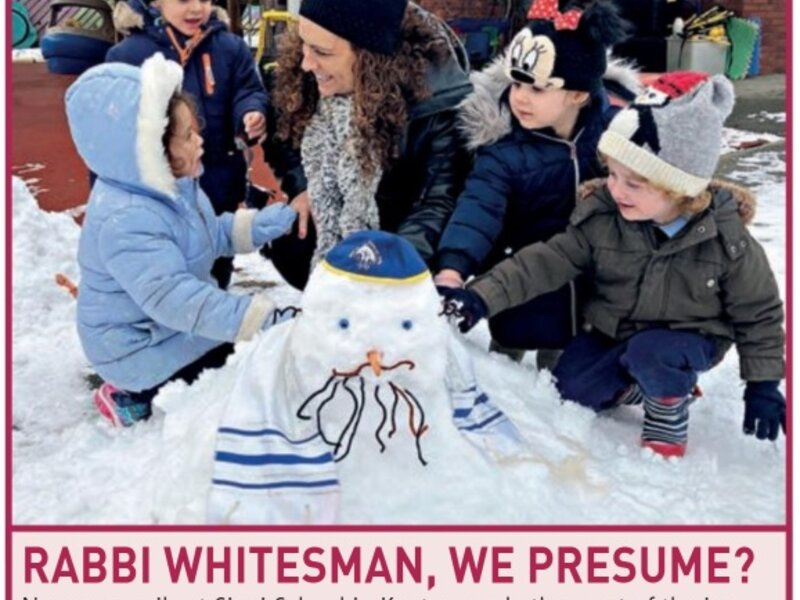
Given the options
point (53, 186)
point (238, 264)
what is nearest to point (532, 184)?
point (238, 264)

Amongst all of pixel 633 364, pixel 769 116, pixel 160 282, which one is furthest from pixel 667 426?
pixel 769 116

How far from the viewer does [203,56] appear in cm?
319

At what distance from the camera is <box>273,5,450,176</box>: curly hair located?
8.25 feet

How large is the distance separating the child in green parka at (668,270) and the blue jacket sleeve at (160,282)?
0.53m

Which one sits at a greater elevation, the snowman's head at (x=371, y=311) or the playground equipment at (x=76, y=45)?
the playground equipment at (x=76, y=45)

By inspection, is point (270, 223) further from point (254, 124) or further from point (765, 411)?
point (765, 411)

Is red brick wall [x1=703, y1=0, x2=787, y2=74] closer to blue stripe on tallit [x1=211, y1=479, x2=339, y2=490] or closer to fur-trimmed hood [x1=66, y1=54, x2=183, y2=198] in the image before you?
fur-trimmed hood [x1=66, y1=54, x2=183, y2=198]

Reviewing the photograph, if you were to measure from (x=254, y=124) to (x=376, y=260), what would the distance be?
1192mm

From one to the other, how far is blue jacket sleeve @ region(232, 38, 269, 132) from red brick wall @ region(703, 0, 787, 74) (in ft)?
26.5

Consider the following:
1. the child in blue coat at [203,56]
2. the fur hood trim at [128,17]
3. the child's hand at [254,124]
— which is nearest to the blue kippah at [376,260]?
the child's hand at [254,124]

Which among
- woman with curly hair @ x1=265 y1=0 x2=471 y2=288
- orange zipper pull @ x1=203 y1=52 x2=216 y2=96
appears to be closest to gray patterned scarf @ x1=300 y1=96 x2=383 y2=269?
woman with curly hair @ x1=265 y1=0 x2=471 y2=288

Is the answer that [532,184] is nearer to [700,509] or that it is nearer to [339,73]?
[339,73]

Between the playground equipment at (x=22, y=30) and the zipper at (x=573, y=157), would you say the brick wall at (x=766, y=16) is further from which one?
the zipper at (x=573, y=157)

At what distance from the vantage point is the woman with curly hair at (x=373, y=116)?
248 cm
